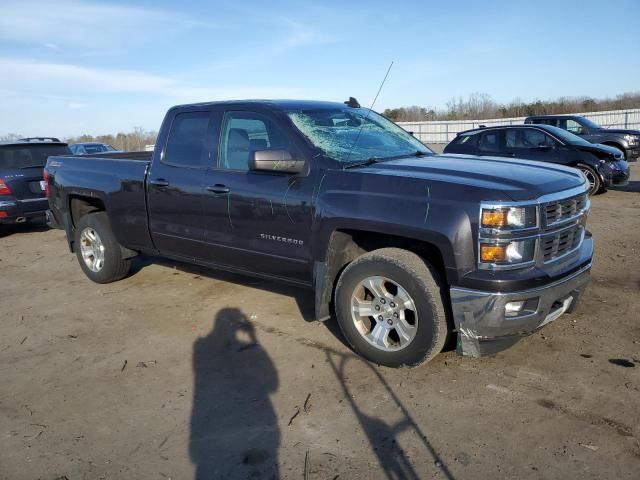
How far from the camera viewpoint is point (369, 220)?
371cm

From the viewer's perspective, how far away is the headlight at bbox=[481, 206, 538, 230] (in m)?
3.30

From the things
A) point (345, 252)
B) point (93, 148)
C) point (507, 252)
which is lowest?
point (345, 252)

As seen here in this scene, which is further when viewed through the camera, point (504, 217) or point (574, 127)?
point (574, 127)

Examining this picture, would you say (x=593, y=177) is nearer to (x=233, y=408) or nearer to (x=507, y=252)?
(x=507, y=252)

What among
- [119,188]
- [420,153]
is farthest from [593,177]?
[119,188]

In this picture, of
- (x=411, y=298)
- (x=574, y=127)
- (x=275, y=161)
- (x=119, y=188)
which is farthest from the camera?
(x=574, y=127)

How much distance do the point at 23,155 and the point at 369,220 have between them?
→ 27.0 feet

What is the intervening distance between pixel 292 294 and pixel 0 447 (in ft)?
9.98

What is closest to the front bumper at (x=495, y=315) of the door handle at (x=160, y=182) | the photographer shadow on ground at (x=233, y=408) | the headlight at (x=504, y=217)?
the headlight at (x=504, y=217)

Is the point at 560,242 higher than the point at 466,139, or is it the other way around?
the point at 466,139

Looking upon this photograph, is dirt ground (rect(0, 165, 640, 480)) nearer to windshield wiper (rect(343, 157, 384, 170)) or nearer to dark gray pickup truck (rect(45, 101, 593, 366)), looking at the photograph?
dark gray pickup truck (rect(45, 101, 593, 366))

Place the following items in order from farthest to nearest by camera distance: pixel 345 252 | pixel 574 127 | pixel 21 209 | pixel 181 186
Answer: pixel 574 127 < pixel 21 209 < pixel 181 186 < pixel 345 252

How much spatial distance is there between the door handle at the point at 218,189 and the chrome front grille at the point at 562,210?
8.26 ft

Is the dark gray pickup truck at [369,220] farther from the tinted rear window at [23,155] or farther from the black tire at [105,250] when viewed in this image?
the tinted rear window at [23,155]
